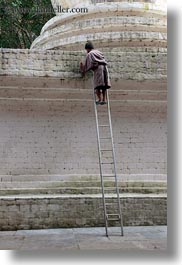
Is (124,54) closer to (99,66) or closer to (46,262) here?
(99,66)

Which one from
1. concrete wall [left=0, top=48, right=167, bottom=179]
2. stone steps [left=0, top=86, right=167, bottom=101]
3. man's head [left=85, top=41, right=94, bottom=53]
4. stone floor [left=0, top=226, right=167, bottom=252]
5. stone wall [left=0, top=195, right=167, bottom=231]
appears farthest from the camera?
stone steps [left=0, top=86, right=167, bottom=101]

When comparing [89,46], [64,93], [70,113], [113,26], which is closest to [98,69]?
[89,46]

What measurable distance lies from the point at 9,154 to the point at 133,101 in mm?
1942

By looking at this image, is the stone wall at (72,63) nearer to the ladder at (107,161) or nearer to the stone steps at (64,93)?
the stone steps at (64,93)

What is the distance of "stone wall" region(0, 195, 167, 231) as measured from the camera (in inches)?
199

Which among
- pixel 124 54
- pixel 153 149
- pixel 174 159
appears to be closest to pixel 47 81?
pixel 124 54

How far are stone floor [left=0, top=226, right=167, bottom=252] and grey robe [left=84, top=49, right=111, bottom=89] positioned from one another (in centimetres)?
183

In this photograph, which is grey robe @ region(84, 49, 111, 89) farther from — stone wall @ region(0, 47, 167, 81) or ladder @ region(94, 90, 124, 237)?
stone wall @ region(0, 47, 167, 81)

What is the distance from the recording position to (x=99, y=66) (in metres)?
5.15

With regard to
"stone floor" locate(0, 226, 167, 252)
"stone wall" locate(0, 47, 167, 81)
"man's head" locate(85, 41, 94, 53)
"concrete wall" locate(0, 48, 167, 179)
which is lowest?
"stone floor" locate(0, 226, 167, 252)

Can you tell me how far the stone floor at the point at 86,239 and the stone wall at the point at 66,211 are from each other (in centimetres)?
14

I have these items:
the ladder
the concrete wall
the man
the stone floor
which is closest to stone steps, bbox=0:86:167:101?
the concrete wall

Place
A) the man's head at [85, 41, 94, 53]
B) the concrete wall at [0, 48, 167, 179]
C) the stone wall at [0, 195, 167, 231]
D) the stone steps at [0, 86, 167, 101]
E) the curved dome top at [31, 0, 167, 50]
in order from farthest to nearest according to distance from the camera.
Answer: the curved dome top at [31, 0, 167, 50], the stone steps at [0, 86, 167, 101], the concrete wall at [0, 48, 167, 179], the man's head at [85, 41, 94, 53], the stone wall at [0, 195, 167, 231]

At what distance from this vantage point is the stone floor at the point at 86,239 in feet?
13.7
